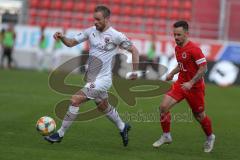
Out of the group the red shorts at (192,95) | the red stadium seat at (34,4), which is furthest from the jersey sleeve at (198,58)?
the red stadium seat at (34,4)

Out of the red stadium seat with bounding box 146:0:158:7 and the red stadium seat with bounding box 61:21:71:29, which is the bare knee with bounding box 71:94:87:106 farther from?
the red stadium seat with bounding box 146:0:158:7

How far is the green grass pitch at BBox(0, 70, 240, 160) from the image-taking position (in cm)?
921

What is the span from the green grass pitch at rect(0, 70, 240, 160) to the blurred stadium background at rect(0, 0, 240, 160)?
2 cm

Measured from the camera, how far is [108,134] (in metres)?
11.4

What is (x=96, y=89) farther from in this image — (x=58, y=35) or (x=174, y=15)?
(x=174, y=15)

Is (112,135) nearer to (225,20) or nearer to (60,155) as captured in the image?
(60,155)

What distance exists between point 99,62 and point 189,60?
1.44 metres

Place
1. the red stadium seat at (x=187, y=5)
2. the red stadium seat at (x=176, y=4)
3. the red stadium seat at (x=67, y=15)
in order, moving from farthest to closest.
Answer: the red stadium seat at (x=67, y=15)
the red stadium seat at (x=176, y=4)
the red stadium seat at (x=187, y=5)

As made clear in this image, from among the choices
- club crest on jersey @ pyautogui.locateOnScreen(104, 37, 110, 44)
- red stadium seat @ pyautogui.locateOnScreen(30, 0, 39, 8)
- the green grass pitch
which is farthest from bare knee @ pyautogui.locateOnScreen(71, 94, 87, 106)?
red stadium seat @ pyautogui.locateOnScreen(30, 0, 39, 8)

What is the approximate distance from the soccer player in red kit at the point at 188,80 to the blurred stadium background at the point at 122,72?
52cm

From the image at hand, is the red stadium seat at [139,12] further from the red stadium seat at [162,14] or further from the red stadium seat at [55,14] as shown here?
the red stadium seat at [55,14]

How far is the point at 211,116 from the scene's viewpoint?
1532 centimetres

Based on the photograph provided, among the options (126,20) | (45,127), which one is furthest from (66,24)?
(45,127)

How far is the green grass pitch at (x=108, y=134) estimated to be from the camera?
921cm
